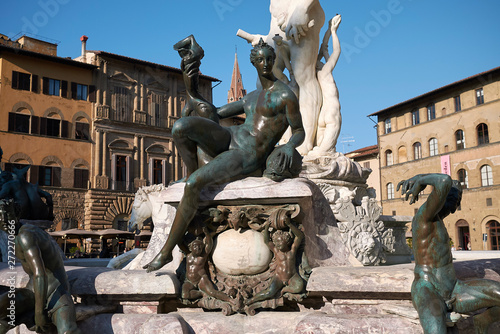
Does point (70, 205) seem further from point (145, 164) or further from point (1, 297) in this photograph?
point (1, 297)

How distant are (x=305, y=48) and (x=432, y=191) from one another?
202 inches

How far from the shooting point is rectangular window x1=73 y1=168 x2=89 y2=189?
3456cm

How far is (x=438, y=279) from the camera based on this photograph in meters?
2.59

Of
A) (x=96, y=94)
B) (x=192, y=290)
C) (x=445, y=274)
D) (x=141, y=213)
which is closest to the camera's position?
(x=445, y=274)

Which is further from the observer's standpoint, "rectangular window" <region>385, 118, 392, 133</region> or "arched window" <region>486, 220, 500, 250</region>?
"rectangular window" <region>385, 118, 392, 133</region>

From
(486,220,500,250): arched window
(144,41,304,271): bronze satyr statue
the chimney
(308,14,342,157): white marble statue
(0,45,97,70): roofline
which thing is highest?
the chimney

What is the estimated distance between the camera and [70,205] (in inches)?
1334

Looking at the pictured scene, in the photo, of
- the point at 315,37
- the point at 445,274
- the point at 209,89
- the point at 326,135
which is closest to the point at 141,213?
the point at 326,135

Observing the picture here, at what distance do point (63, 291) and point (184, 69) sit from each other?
66.4 inches

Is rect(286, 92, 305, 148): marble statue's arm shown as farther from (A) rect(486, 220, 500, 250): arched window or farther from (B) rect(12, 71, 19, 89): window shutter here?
(A) rect(486, 220, 500, 250): arched window

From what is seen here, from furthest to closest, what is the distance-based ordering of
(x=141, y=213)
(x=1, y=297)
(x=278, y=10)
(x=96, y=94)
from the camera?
(x=96, y=94), (x=278, y=10), (x=141, y=213), (x=1, y=297)

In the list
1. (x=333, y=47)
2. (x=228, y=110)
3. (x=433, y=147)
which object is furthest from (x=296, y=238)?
(x=433, y=147)

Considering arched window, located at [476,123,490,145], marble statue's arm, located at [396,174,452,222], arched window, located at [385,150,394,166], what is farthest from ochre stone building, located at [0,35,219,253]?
marble statue's arm, located at [396,174,452,222]

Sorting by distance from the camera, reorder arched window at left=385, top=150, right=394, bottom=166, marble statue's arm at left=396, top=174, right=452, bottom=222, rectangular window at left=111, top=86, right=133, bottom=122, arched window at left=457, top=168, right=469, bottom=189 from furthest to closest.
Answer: arched window at left=385, top=150, right=394, bottom=166
arched window at left=457, top=168, right=469, bottom=189
rectangular window at left=111, top=86, right=133, bottom=122
marble statue's arm at left=396, top=174, right=452, bottom=222
